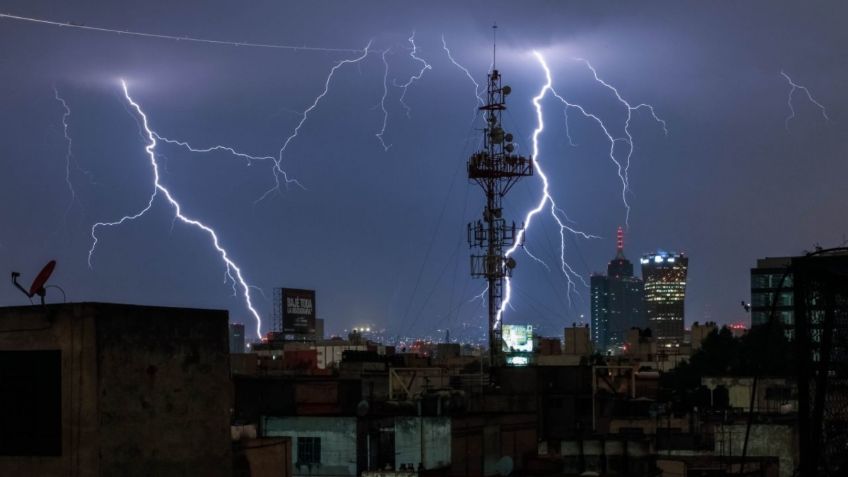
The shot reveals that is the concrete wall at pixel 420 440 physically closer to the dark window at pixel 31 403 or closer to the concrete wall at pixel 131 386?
the concrete wall at pixel 131 386

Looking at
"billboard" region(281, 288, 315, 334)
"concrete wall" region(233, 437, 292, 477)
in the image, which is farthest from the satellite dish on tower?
"billboard" region(281, 288, 315, 334)

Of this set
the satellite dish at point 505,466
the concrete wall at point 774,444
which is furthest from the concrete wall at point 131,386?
the concrete wall at point 774,444

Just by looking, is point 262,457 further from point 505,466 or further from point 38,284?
point 505,466

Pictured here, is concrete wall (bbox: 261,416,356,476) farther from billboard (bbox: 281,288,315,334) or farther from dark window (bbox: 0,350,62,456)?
billboard (bbox: 281,288,315,334)

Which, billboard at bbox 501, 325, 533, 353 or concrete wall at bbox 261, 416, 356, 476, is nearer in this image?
concrete wall at bbox 261, 416, 356, 476

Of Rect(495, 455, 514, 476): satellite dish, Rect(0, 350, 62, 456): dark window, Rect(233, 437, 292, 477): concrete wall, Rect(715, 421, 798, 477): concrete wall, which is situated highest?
Rect(0, 350, 62, 456): dark window

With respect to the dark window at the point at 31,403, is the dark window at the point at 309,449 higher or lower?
lower
